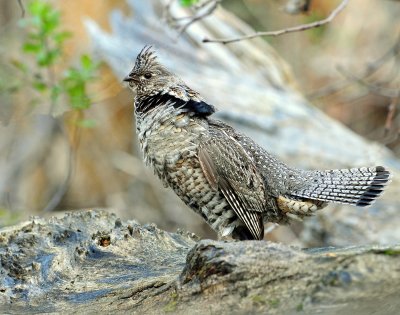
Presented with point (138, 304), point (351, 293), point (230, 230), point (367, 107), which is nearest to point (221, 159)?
point (230, 230)

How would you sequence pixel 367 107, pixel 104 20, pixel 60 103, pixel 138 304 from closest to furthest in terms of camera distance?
pixel 138 304 < pixel 60 103 < pixel 104 20 < pixel 367 107

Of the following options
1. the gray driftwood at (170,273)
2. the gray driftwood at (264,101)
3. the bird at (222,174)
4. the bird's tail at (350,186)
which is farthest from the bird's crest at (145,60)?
the gray driftwood at (264,101)

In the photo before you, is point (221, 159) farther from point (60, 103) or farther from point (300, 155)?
point (60, 103)

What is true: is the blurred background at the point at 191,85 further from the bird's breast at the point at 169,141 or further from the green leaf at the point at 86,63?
the bird's breast at the point at 169,141

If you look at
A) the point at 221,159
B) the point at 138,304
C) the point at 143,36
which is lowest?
the point at 138,304

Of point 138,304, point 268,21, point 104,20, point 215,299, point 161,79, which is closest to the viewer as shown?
point 215,299
